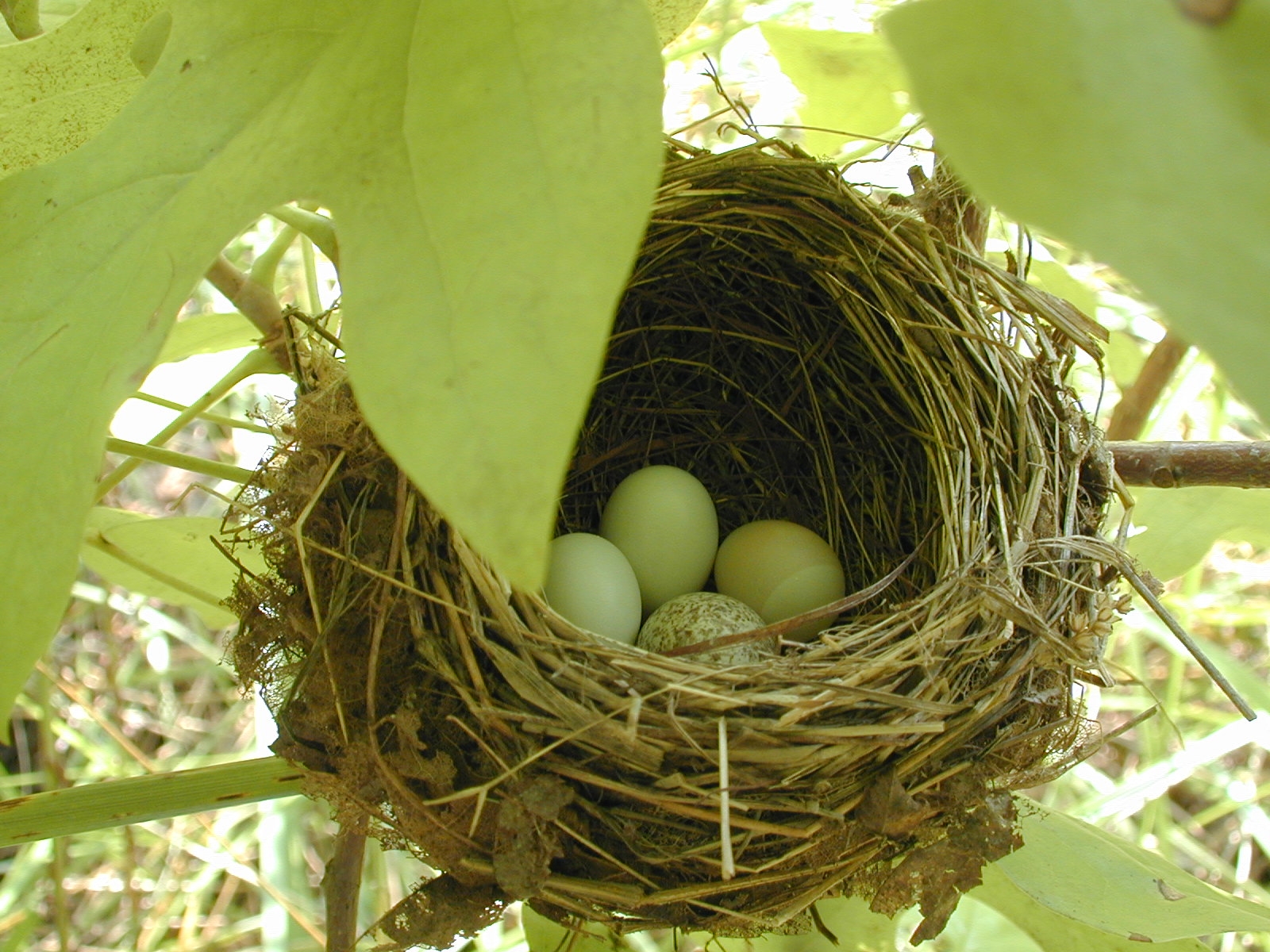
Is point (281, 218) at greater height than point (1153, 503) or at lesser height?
greater

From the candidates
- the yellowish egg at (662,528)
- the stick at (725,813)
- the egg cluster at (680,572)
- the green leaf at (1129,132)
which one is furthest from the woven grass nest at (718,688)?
the green leaf at (1129,132)

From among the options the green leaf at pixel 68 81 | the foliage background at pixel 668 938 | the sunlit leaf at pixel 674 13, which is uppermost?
the green leaf at pixel 68 81

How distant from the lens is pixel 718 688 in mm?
641

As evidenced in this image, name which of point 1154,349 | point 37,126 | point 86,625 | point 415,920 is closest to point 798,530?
point 1154,349

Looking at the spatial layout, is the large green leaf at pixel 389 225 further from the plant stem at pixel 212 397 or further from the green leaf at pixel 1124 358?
the green leaf at pixel 1124 358

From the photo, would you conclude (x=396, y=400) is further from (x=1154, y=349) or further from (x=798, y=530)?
(x=1154, y=349)

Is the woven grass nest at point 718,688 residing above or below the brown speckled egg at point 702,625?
above

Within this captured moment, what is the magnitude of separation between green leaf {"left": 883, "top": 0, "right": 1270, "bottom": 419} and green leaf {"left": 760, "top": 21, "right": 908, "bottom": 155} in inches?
24.9

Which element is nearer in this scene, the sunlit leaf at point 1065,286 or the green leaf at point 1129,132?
the green leaf at point 1129,132

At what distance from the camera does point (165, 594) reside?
0.98 metres

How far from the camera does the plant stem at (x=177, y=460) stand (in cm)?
74

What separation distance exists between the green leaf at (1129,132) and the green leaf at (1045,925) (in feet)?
2.20

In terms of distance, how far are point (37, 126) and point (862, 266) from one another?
565 mm

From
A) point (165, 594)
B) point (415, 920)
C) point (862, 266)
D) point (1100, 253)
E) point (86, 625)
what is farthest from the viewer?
point (86, 625)
